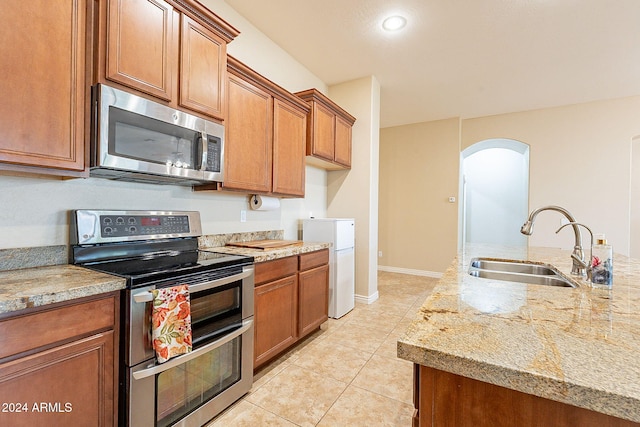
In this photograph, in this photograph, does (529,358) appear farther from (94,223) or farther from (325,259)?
(325,259)

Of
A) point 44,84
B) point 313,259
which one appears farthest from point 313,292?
point 44,84

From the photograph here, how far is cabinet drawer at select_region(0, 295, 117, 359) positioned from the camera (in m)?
0.94

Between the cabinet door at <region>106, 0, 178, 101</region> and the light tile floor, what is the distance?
1.89 metres

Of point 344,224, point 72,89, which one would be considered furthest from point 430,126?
point 72,89

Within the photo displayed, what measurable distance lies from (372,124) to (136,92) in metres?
2.73

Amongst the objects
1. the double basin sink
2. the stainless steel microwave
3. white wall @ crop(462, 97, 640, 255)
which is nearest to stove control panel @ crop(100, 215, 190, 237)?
the stainless steel microwave

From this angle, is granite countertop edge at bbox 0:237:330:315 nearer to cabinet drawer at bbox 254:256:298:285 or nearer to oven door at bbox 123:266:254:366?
oven door at bbox 123:266:254:366

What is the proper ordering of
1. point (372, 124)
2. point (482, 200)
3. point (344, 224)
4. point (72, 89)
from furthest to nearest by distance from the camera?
point (482, 200)
point (372, 124)
point (344, 224)
point (72, 89)

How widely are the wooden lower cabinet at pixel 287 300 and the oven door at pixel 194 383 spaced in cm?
18

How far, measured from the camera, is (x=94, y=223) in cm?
156

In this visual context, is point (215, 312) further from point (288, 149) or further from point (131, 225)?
point (288, 149)

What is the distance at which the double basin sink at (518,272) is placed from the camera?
1.58m

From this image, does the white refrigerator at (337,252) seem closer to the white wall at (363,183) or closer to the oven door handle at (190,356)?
the white wall at (363,183)

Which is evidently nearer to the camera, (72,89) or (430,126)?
(72,89)
